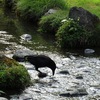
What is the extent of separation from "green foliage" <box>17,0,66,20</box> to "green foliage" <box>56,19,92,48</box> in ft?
15.3

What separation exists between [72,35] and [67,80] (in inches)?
202

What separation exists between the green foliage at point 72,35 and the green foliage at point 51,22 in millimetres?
1498

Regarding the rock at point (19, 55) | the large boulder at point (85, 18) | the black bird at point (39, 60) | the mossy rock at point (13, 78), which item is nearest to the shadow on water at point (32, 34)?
the large boulder at point (85, 18)

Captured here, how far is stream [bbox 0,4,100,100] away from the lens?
41.1 feet

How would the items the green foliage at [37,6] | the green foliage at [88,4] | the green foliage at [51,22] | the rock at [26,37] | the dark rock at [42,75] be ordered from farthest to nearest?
1. the green foliage at [37,6]
2. the green foliage at [88,4]
3. the green foliage at [51,22]
4. the rock at [26,37]
5. the dark rock at [42,75]

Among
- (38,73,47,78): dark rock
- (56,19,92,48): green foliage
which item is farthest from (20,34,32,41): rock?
(38,73,47,78): dark rock

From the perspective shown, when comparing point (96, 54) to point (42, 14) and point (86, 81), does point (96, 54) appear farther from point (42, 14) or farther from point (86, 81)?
point (42, 14)

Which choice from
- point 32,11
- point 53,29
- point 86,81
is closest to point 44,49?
point 53,29

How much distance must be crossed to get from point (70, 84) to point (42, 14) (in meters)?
10.5

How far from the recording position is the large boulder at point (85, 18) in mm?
19391

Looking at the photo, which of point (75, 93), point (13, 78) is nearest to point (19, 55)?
point (13, 78)

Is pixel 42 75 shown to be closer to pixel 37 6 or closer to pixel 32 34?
pixel 32 34

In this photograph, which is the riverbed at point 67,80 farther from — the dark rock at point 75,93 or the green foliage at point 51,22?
the green foliage at point 51,22

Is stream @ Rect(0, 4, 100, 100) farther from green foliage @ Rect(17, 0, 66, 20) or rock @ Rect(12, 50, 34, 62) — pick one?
green foliage @ Rect(17, 0, 66, 20)
